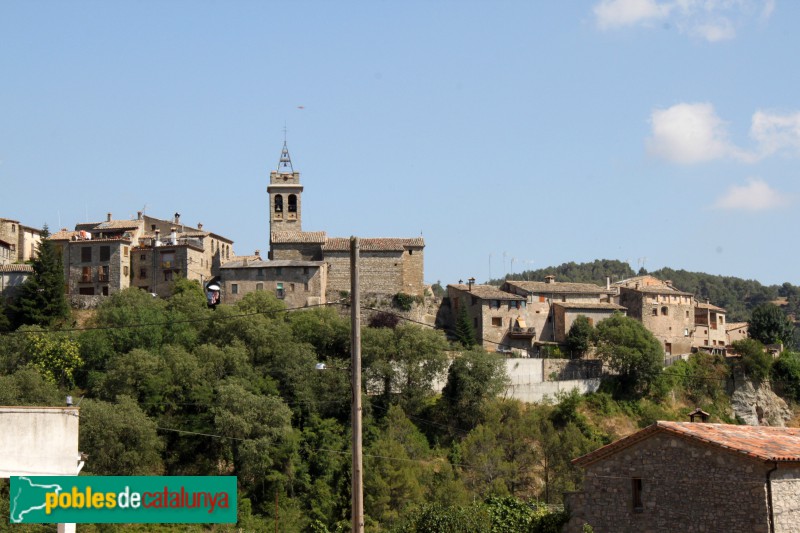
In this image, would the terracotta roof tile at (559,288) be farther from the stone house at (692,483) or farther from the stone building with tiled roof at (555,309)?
the stone house at (692,483)

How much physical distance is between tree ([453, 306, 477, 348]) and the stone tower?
13498 mm

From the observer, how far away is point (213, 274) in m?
75.0

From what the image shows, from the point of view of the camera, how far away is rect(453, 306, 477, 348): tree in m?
70.4

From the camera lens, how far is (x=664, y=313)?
258 feet

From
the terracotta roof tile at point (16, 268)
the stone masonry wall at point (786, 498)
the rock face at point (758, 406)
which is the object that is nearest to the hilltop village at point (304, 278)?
the terracotta roof tile at point (16, 268)

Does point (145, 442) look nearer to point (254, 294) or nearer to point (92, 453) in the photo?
point (92, 453)

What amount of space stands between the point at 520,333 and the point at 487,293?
3454 millimetres

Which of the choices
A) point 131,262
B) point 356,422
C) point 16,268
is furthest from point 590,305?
point 356,422

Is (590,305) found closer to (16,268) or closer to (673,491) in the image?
(16,268)

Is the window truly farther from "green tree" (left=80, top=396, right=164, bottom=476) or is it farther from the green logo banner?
"green tree" (left=80, top=396, right=164, bottom=476)

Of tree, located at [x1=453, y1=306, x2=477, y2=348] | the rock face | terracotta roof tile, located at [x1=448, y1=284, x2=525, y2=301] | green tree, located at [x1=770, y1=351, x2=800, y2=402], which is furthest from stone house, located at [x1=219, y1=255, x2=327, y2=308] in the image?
green tree, located at [x1=770, y1=351, x2=800, y2=402]

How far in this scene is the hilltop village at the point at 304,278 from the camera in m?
70.8

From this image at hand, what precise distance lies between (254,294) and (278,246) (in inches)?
287

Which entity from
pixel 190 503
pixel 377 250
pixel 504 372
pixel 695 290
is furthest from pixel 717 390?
pixel 695 290
